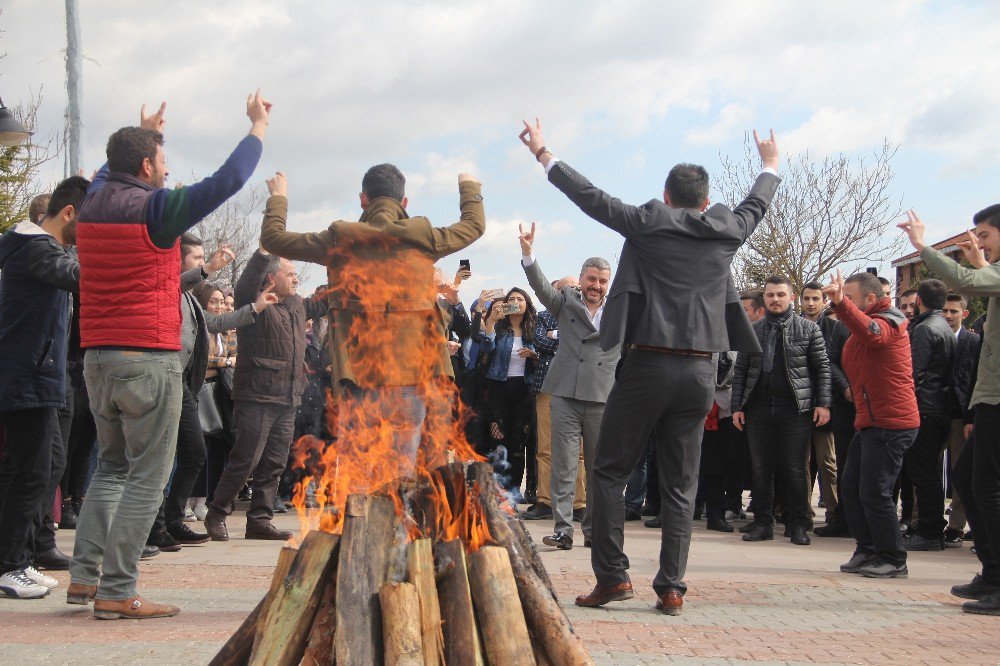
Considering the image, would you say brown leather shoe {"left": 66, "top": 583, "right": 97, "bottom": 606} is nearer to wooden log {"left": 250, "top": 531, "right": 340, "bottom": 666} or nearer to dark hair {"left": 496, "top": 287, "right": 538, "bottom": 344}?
wooden log {"left": 250, "top": 531, "right": 340, "bottom": 666}

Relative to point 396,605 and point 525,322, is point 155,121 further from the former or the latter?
point 525,322

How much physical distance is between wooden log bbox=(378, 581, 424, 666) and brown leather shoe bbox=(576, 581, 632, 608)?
2.80 metres

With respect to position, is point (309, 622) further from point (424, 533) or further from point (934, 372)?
point (934, 372)

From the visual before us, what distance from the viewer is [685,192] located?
6.45m

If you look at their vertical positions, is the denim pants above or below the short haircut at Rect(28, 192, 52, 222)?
below

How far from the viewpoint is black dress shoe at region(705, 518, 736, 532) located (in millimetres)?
10812

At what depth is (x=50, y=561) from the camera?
7.23 m

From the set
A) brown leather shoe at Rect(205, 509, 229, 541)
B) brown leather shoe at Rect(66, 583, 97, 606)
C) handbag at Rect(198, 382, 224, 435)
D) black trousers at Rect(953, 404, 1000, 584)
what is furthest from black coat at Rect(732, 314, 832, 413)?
brown leather shoe at Rect(66, 583, 97, 606)

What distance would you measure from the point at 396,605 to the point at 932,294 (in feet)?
26.6

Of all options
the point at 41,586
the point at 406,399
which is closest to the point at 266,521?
the point at 41,586

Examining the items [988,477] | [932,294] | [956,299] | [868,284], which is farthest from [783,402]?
[988,477]

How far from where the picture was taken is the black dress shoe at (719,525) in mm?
10812

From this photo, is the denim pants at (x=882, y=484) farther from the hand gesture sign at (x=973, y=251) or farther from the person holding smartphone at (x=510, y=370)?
the person holding smartphone at (x=510, y=370)

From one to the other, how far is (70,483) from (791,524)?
6855 mm
